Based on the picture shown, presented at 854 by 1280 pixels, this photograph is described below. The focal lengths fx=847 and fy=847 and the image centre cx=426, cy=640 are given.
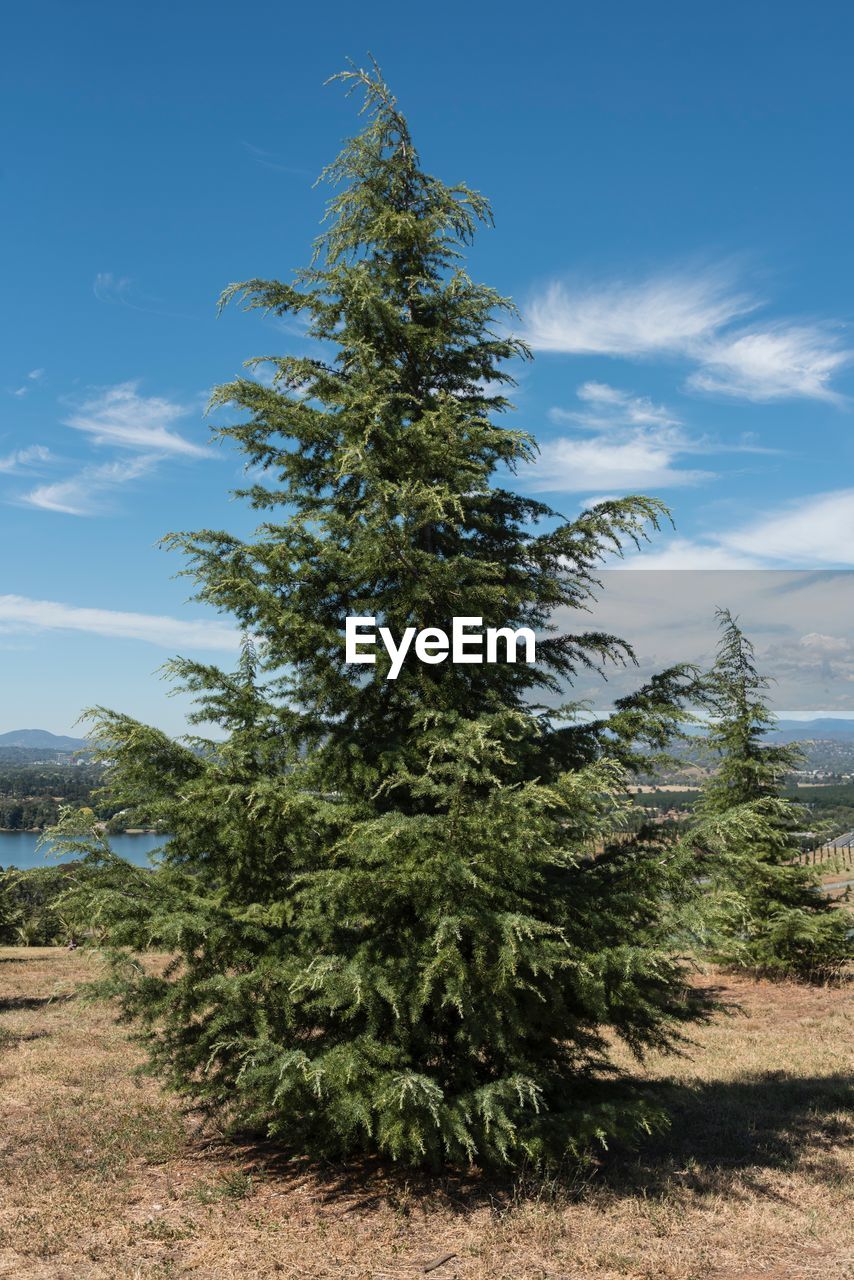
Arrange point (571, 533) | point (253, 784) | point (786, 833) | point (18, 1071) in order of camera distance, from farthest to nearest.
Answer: point (786, 833), point (18, 1071), point (571, 533), point (253, 784)

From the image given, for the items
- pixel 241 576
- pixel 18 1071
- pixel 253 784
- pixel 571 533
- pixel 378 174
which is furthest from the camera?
pixel 18 1071

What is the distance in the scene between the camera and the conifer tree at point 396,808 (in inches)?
264

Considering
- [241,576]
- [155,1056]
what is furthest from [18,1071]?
[241,576]

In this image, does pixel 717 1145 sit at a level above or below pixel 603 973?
below

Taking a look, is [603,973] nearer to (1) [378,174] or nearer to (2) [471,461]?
(2) [471,461]

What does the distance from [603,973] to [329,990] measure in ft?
7.27

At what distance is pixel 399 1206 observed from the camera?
7.36 metres

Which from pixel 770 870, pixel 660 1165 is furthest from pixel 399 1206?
pixel 770 870

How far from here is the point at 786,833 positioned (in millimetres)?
20547

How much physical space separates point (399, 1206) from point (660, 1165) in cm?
307

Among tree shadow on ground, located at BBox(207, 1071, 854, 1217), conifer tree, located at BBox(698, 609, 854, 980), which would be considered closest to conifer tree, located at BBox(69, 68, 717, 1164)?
tree shadow on ground, located at BBox(207, 1071, 854, 1217)

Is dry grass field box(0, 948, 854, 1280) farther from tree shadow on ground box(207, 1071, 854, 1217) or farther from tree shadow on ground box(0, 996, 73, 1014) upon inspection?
tree shadow on ground box(0, 996, 73, 1014)

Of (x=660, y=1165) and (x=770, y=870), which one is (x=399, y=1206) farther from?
(x=770, y=870)

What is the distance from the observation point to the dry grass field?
6.43 m
